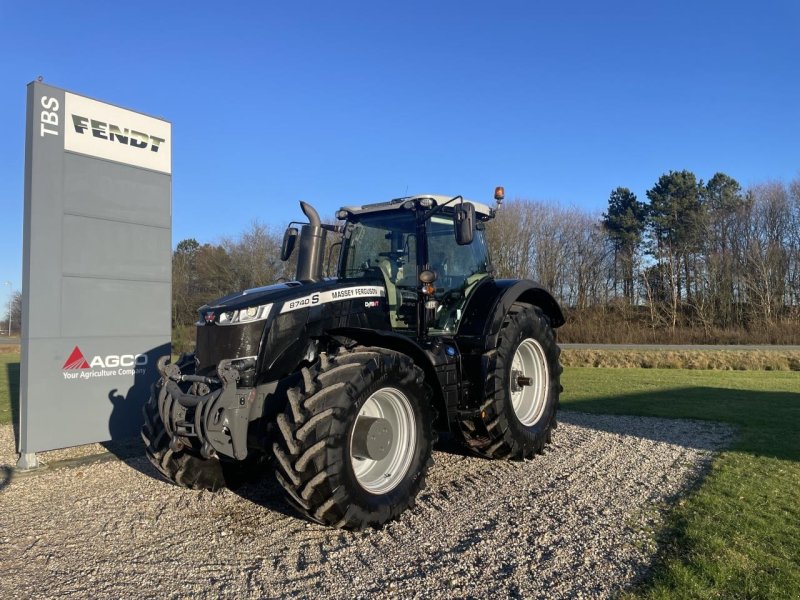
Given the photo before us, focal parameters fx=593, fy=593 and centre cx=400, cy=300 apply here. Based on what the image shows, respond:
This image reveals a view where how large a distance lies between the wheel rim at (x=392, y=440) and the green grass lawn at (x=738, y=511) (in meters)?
1.85

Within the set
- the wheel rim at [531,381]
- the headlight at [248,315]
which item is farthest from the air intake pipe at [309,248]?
the wheel rim at [531,381]

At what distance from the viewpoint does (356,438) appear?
427 centimetres

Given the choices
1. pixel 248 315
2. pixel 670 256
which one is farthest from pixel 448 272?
pixel 670 256

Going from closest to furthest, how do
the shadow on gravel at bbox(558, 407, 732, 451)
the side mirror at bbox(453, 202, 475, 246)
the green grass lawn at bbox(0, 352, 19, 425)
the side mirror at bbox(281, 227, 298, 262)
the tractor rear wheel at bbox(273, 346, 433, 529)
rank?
the tractor rear wheel at bbox(273, 346, 433, 529), the side mirror at bbox(453, 202, 475, 246), the side mirror at bbox(281, 227, 298, 262), the shadow on gravel at bbox(558, 407, 732, 451), the green grass lawn at bbox(0, 352, 19, 425)

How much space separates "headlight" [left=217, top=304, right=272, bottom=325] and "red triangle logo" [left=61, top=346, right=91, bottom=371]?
9.89 ft

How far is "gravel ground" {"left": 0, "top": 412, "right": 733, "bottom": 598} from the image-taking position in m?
3.32

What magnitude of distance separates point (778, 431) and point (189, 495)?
7118 millimetres

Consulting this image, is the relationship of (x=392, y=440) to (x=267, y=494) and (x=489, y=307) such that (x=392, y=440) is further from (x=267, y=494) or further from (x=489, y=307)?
(x=489, y=307)

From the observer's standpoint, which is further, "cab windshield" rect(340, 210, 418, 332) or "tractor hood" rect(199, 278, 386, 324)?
"cab windshield" rect(340, 210, 418, 332)

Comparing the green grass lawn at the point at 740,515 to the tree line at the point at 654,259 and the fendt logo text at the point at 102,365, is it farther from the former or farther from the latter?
the tree line at the point at 654,259

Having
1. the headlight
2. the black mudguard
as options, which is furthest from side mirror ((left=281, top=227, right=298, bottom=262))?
the black mudguard

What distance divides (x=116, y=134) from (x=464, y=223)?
4.36 metres

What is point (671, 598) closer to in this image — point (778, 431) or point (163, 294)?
point (778, 431)

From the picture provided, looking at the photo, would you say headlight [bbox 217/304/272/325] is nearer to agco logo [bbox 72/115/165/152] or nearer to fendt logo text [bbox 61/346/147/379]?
fendt logo text [bbox 61/346/147/379]
